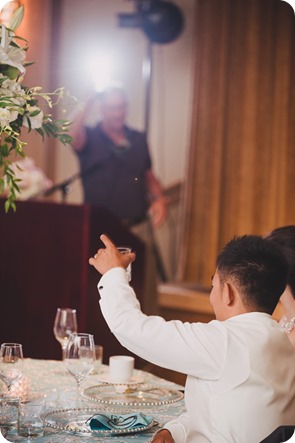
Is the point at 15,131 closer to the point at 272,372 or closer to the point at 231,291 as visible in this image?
the point at 231,291

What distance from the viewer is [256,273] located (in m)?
1.33

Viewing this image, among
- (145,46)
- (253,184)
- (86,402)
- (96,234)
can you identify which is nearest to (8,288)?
(96,234)

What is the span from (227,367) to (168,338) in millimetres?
119

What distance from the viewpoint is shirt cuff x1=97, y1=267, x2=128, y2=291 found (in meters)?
1.37

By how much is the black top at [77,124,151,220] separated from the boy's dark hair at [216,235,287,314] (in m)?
3.40

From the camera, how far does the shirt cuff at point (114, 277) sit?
1.37 m

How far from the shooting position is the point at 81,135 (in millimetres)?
4844

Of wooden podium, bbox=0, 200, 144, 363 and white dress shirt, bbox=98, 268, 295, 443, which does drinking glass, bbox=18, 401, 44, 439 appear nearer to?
white dress shirt, bbox=98, 268, 295, 443

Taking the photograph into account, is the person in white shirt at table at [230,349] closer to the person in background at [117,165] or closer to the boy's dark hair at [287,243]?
the boy's dark hair at [287,243]

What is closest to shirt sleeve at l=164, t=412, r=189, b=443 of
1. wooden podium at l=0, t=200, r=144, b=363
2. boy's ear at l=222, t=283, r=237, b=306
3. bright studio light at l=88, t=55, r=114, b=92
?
boy's ear at l=222, t=283, r=237, b=306

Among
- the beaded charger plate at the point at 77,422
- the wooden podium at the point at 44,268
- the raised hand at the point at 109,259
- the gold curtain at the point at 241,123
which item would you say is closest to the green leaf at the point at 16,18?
the raised hand at the point at 109,259

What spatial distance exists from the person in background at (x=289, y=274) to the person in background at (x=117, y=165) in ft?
8.62

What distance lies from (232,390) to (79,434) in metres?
0.31

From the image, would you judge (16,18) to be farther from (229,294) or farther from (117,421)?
(117,421)
